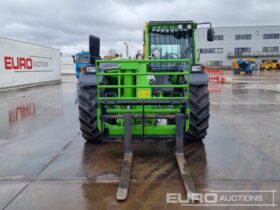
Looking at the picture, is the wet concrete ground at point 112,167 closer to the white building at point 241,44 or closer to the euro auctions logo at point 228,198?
the euro auctions logo at point 228,198

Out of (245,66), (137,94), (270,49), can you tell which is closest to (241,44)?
(270,49)

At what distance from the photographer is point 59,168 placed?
435 centimetres

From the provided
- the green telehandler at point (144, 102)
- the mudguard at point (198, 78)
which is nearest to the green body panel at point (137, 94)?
the green telehandler at point (144, 102)

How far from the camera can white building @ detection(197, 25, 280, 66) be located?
205ft

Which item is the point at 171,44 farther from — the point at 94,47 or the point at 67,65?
the point at 67,65

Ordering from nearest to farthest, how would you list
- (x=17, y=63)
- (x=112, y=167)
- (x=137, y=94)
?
(x=112, y=167)
(x=137, y=94)
(x=17, y=63)

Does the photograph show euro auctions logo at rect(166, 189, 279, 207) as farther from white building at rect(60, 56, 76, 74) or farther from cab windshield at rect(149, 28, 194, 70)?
white building at rect(60, 56, 76, 74)

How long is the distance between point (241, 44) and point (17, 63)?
2269 inches

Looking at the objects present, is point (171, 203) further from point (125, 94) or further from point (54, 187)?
point (125, 94)

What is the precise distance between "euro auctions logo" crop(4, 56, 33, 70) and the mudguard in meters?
15.1

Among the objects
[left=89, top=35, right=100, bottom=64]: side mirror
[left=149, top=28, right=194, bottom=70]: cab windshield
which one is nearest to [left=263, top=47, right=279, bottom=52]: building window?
[left=149, top=28, right=194, bottom=70]: cab windshield

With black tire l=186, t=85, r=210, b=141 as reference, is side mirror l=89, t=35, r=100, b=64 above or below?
above

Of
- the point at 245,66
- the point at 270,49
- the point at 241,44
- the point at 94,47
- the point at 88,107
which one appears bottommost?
the point at 88,107

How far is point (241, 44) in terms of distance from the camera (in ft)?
209
